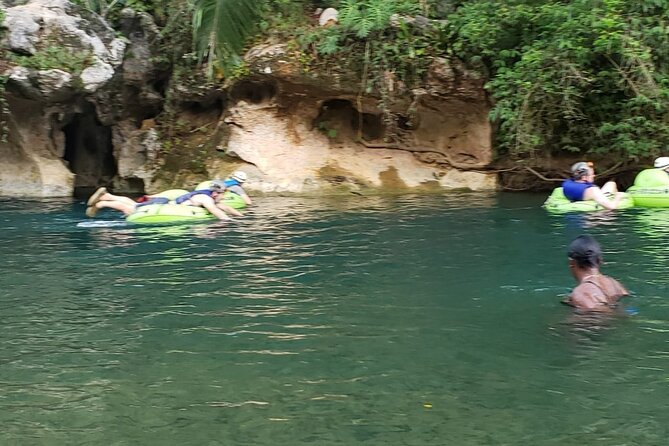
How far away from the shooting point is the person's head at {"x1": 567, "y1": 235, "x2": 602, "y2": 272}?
6379 millimetres

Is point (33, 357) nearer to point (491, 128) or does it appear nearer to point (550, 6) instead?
point (550, 6)

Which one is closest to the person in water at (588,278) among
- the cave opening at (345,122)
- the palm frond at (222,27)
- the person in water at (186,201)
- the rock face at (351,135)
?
the person in water at (186,201)

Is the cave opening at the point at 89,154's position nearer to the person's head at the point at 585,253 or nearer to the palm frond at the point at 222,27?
the palm frond at the point at 222,27

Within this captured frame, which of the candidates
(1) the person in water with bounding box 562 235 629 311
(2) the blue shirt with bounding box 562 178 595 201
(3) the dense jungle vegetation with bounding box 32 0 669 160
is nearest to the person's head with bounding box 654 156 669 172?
(3) the dense jungle vegetation with bounding box 32 0 669 160

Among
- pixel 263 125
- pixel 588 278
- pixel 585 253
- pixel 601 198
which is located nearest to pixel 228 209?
pixel 263 125

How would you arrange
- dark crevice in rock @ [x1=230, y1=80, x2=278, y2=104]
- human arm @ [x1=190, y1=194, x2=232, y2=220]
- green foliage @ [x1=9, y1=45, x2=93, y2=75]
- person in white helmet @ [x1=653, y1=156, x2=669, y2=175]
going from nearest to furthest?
human arm @ [x1=190, y1=194, x2=232, y2=220]
person in white helmet @ [x1=653, y1=156, x2=669, y2=175]
green foliage @ [x1=9, y1=45, x2=93, y2=75]
dark crevice in rock @ [x1=230, y1=80, x2=278, y2=104]

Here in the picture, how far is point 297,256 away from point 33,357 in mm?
4544

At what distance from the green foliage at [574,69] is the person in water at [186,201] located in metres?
6.30

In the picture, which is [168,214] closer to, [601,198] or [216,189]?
[216,189]

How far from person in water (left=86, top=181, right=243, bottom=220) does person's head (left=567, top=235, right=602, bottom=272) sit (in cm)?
818

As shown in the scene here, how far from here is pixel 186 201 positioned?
14016mm

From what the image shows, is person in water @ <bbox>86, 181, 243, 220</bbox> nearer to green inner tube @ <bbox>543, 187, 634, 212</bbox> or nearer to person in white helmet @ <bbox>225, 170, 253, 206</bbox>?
person in white helmet @ <bbox>225, 170, 253, 206</bbox>

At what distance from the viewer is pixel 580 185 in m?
14.4

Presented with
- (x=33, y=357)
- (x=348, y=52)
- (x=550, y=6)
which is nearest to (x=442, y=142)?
(x=348, y=52)
